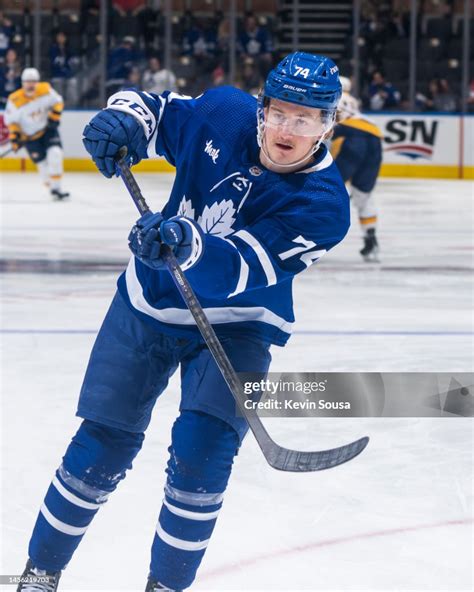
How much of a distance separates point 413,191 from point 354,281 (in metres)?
5.61

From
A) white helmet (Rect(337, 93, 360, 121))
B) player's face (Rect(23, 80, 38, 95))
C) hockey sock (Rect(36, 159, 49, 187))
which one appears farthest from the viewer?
player's face (Rect(23, 80, 38, 95))

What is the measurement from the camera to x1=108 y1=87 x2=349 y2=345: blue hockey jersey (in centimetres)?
233

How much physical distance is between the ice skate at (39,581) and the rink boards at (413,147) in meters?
11.9

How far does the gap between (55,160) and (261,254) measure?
961cm

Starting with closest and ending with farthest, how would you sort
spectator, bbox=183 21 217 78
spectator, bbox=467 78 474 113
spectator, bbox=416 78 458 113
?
spectator, bbox=467 78 474 113 < spectator, bbox=416 78 458 113 < spectator, bbox=183 21 217 78

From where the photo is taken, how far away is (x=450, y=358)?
515cm

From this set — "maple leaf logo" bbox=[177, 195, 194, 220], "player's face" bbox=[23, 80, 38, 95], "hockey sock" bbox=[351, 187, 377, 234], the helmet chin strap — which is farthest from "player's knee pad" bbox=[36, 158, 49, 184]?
the helmet chin strap

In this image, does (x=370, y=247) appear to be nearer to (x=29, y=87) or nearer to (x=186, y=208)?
(x=29, y=87)

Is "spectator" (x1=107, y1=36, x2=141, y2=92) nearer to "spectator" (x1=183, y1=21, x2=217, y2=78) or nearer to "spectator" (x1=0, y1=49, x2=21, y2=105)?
"spectator" (x1=183, y1=21, x2=217, y2=78)

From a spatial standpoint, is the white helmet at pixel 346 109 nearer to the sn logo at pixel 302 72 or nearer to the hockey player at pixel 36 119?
the hockey player at pixel 36 119

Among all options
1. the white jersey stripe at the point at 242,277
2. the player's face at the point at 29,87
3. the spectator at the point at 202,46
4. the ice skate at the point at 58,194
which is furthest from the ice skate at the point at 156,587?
the spectator at the point at 202,46

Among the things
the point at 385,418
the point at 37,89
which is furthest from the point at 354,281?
the point at 37,89

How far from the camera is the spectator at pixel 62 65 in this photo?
584 inches

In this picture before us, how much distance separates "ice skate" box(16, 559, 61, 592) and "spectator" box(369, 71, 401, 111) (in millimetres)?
12633
